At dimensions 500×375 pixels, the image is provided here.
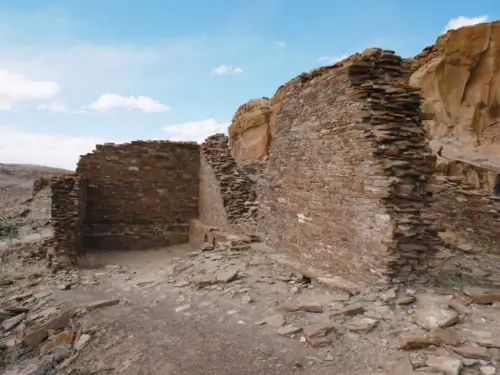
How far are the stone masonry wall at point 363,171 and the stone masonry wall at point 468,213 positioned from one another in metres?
4.60

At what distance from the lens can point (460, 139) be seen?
1455 cm

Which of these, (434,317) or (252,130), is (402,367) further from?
(252,130)

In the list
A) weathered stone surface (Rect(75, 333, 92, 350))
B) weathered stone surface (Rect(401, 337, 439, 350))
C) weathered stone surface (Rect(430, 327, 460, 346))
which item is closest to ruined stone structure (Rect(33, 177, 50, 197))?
weathered stone surface (Rect(75, 333, 92, 350))

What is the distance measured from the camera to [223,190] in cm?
978

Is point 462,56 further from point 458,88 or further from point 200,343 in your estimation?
point 200,343

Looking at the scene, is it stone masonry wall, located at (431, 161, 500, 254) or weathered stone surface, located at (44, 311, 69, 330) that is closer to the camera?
weathered stone surface, located at (44, 311, 69, 330)

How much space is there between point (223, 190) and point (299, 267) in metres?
4.22

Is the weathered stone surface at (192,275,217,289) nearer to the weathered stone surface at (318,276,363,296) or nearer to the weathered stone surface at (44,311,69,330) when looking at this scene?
the weathered stone surface at (318,276,363,296)

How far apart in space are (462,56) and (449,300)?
1344cm

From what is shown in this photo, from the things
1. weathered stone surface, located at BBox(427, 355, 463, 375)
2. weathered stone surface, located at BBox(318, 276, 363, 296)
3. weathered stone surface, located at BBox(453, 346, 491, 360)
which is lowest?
weathered stone surface, located at BBox(427, 355, 463, 375)

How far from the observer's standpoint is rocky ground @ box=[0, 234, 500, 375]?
134 inches

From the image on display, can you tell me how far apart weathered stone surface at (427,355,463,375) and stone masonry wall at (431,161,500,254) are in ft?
21.2

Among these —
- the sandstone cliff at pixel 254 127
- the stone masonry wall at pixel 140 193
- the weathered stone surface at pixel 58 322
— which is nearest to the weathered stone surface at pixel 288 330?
the weathered stone surface at pixel 58 322

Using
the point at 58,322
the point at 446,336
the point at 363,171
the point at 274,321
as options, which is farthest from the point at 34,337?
the point at 363,171
